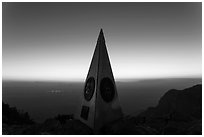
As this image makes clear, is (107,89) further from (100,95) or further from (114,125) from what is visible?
(114,125)

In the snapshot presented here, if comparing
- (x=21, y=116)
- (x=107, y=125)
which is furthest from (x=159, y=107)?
(x=21, y=116)

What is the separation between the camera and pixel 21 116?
9.55 meters

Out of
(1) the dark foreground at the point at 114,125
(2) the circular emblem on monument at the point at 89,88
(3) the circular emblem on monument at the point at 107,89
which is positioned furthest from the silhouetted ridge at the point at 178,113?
(2) the circular emblem on monument at the point at 89,88

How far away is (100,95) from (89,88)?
0.66 metres

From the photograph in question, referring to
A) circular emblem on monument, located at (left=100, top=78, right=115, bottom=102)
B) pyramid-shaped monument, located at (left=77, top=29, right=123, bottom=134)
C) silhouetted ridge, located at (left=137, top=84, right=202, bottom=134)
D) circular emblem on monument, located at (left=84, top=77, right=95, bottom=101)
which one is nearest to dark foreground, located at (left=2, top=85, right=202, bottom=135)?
silhouetted ridge, located at (left=137, top=84, right=202, bottom=134)

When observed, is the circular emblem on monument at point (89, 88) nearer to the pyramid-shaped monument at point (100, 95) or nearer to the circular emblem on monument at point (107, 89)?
the pyramid-shaped monument at point (100, 95)

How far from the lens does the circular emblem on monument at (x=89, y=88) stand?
7.64 metres

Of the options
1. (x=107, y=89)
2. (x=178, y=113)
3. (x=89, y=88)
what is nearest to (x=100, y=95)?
(x=107, y=89)

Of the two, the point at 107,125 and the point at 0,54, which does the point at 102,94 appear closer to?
the point at 107,125

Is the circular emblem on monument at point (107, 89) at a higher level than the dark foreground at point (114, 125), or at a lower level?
higher

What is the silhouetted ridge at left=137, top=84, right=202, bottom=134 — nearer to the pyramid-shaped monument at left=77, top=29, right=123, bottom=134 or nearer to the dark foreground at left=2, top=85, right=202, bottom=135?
the dark foreground at left=2, top=85, right=202, bottom=135

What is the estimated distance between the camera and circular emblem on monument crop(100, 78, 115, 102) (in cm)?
747

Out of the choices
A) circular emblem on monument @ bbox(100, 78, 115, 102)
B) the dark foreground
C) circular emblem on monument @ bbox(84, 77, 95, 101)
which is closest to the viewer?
the dark foreground

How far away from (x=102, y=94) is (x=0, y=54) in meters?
3.48
